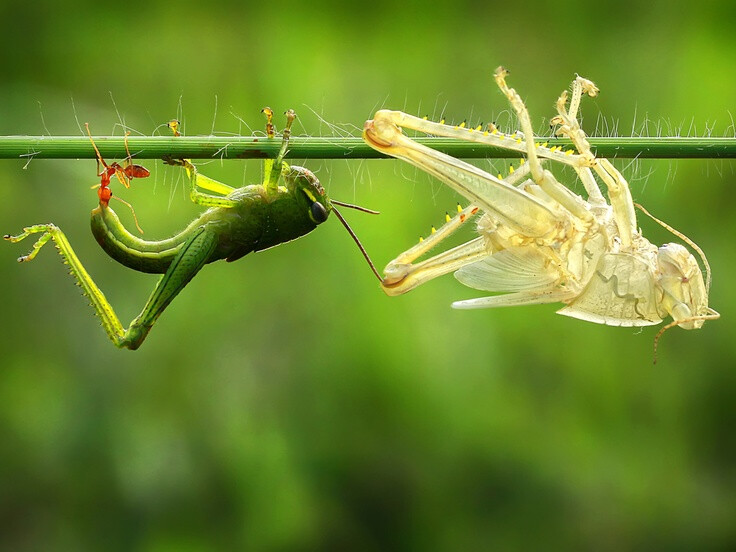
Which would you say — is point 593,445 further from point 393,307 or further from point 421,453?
point 393,307

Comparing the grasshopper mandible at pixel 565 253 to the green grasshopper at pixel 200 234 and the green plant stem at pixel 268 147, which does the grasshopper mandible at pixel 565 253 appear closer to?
the green plant stem at pixel 268 147

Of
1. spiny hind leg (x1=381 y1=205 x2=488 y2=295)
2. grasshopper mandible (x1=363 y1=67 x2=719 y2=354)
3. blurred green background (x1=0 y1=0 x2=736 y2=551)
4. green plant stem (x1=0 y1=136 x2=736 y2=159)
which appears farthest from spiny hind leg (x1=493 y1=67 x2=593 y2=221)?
blurred green background (x1=0 y1=0 x2=736 y2=551)

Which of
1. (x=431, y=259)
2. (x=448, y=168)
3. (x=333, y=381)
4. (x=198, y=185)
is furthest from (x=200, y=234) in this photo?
(x=333, y=381)

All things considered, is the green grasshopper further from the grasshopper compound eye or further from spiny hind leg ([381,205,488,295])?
spiny hind leg ([381,205,488,295])

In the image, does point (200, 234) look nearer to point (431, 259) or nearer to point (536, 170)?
point (431, 259)

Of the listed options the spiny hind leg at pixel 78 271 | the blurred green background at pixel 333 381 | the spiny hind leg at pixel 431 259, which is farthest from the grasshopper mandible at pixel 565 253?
the blurred green background at pixel 333 381

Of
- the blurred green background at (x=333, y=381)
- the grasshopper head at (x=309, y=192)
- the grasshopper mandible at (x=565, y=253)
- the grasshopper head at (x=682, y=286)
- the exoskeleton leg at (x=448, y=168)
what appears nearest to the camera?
the exoskeleton leg at (x=448, y=168)

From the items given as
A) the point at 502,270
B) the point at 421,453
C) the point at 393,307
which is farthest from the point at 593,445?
the point at 502,270
